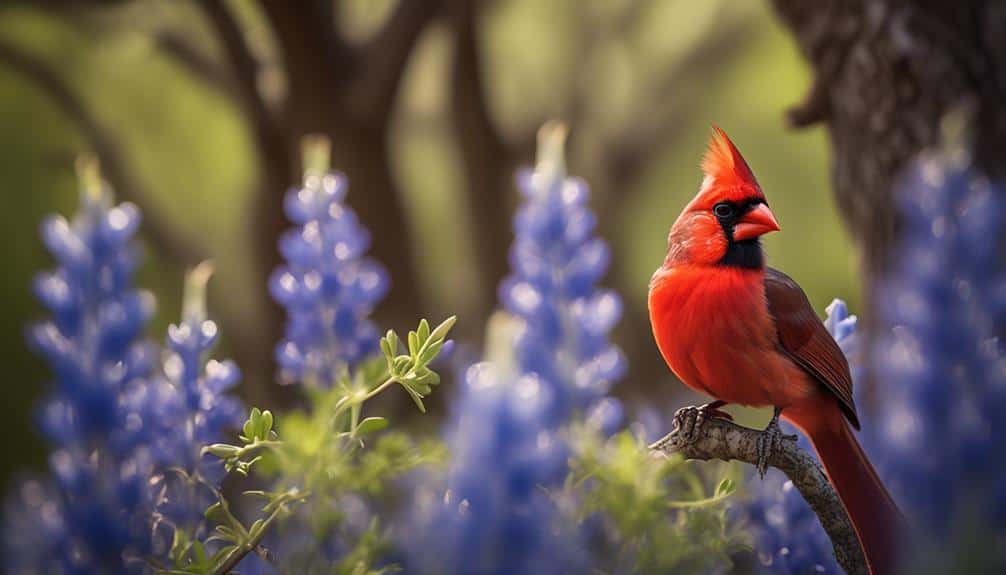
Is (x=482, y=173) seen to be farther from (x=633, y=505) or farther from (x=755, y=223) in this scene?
(x=633, y=505)

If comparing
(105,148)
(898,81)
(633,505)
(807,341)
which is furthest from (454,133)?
(633,505)

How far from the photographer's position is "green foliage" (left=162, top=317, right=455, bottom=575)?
26.2 inches

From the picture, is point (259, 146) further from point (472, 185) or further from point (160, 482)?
point (160, 482)

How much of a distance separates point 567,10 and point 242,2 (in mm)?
1401

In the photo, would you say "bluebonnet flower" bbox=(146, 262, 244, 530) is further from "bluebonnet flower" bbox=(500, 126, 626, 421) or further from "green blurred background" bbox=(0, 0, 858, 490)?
"green blurred background" bbox=(0, 0, 858, 490)

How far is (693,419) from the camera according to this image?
956mm

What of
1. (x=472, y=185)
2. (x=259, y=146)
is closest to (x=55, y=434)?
(x=259, y=146)

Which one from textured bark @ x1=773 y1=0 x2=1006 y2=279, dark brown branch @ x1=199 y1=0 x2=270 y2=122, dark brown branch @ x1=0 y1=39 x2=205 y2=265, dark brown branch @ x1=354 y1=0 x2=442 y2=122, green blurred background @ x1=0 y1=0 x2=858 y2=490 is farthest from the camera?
green blurred background @ x1=0 y1=0 x2=858 y2=490

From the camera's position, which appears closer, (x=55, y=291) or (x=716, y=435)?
(x=55, y=291)

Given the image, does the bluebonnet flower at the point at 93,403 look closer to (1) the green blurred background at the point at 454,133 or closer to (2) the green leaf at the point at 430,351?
(2) the green leaf at the point at 430,351

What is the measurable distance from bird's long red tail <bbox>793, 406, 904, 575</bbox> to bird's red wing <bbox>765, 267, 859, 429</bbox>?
0.02 metres

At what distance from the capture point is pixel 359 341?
2.91 ft

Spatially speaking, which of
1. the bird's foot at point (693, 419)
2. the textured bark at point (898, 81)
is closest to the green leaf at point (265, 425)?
the bird's foot at point (693, 419)

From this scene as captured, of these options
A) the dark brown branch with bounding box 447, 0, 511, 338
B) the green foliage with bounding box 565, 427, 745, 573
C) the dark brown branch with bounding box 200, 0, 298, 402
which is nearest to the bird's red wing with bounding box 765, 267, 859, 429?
→ the green foliage with bounding box 565, 427, 745, 573
